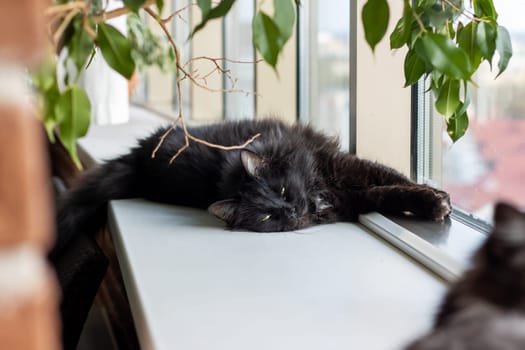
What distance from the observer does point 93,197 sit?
174 cm

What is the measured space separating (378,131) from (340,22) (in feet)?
1.57

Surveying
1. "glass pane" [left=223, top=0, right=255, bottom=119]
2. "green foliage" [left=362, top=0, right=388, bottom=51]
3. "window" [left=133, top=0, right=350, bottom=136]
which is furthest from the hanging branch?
"glass pane" [left=223, top=0, right=255, bottom=119]

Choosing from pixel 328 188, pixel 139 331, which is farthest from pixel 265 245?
pixel 139 331

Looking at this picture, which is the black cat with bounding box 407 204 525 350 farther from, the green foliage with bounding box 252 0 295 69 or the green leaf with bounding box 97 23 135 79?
the green leaf with bounding box 97 23 135 79

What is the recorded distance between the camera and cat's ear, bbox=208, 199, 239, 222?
145 cm

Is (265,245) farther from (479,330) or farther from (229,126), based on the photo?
(479,330)

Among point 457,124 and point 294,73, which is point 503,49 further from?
point 294,73

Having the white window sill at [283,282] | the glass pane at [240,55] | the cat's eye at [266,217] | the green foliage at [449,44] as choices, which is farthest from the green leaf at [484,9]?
the glass pane at [240,55]

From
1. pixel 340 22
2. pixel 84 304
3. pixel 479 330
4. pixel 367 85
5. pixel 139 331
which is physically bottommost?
pixel 84 304

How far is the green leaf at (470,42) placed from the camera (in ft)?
3.16

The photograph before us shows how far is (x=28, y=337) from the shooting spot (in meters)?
0.33

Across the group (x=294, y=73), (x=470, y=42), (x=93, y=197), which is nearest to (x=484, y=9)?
(x=470, y=42)

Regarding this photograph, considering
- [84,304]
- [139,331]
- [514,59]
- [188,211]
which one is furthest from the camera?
[188,211]

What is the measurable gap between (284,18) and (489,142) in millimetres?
747
